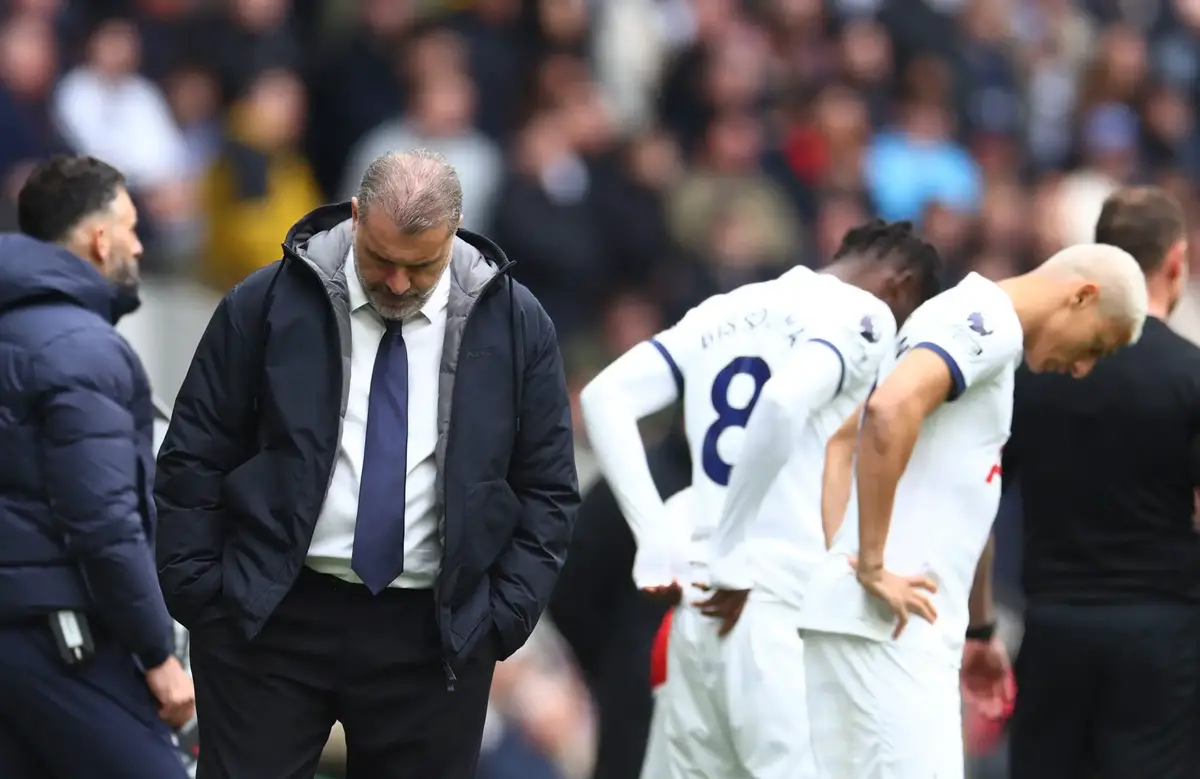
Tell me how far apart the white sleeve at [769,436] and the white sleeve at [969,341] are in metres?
0.29

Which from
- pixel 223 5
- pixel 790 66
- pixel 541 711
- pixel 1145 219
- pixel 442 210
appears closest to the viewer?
pixel 442 210

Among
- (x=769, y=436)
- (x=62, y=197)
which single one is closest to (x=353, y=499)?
(x=769, y=436)

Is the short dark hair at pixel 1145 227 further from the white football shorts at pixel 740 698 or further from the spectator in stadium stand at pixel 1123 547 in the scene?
the white football shorts at pixel 740 698

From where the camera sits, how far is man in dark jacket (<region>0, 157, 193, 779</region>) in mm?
6223

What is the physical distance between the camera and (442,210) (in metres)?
5.40

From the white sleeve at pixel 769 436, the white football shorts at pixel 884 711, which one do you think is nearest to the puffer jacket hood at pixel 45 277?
the white sleeve at pixel 769 436

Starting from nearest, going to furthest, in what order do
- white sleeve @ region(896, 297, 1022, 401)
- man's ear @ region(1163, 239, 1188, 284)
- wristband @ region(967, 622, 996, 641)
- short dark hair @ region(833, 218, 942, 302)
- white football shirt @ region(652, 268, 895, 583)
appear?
white sleeve @ region(896, 297, 1022, 401)
white football shirt @ region(652, 268, 895, 583)
short dark hair @ region(833, 218, 942, 302)
wristband @ region(967, 622, 996, 641)
man's ear @ region(1163, 239, 1188, 284)

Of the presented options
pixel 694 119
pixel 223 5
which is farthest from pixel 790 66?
pixel 223 5

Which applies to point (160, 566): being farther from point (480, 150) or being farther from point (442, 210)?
point (480, 150)

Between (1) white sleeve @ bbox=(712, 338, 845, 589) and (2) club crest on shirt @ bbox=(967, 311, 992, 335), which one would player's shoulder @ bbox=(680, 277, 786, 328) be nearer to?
(1) white sleeve @ bbox=(712, 338, 845, 589)

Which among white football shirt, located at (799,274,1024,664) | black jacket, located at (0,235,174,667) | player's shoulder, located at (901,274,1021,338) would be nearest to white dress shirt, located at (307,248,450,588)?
black jacket, located at (0,235,174,667)

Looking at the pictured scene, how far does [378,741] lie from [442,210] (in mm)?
1343

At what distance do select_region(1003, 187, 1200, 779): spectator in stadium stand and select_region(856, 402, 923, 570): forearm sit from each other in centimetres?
138

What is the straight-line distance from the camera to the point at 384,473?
18.1 feet
